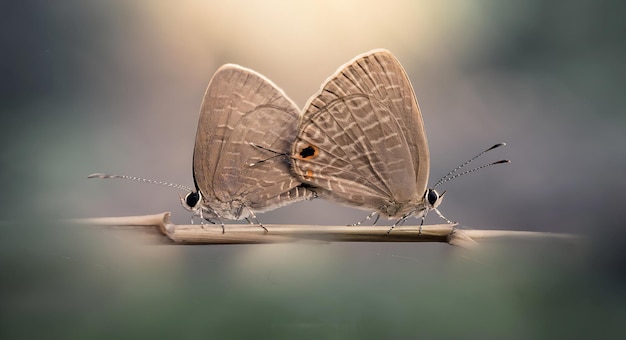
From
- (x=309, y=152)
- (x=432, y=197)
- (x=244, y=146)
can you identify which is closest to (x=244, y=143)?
(x=244, y=146)

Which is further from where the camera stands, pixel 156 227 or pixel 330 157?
pixel 330 157

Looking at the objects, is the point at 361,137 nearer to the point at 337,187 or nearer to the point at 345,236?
the point at 337,187

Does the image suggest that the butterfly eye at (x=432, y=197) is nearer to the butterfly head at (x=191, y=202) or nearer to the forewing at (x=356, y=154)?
the forewing at (x=356, y=154)

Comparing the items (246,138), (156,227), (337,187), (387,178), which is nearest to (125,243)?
(156,227)

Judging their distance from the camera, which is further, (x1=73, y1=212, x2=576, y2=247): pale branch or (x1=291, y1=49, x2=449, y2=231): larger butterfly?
(x1=291, y1=49, x2=449, y2=231): larger butterfly

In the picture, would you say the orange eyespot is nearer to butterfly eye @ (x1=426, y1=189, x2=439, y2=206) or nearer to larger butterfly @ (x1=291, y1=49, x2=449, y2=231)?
larger butterfly @ (x1=291, y1=49, x2=449, y2=231)

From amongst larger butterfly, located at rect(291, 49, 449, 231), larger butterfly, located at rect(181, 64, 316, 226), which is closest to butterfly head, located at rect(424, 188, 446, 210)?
larger butterfly, located at rect(291, 49, 449, 231)

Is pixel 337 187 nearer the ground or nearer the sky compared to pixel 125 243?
nearer the sky
